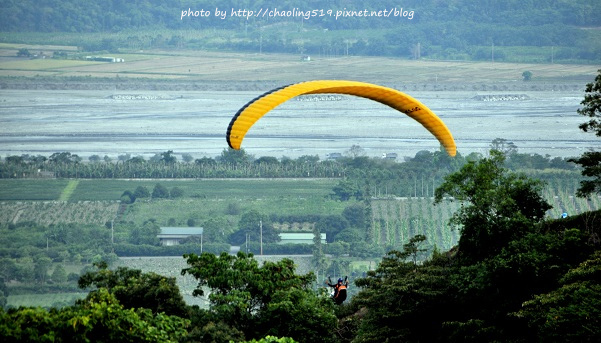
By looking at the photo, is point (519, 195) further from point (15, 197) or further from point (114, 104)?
point (114, 104)

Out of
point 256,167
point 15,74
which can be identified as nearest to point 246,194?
point 256,167

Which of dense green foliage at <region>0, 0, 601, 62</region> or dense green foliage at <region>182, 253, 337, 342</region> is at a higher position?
dense green foliage at <region>0, 0, 601, 62</region>

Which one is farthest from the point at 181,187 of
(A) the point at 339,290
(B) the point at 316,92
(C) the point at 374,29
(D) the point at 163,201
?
(C) the point at 374,29

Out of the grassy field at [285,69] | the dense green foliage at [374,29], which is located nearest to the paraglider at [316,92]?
the grassy field at [285,69]

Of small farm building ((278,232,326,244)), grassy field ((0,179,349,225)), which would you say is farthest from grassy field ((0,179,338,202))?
small farm building ((278,232,326,244))

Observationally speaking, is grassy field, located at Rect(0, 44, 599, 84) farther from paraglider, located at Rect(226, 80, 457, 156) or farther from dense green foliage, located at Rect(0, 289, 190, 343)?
dense green foliage, located at Rect(0, 289, 190, 343)

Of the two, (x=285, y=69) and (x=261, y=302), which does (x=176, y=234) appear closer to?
(x=261, y=302)

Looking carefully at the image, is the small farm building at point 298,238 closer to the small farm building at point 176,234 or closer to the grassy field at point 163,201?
the small farm building at point 176,234
